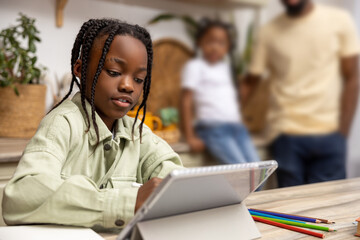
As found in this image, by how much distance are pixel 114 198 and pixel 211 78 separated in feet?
4.45

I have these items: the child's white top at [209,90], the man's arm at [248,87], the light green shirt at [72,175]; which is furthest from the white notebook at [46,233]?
the man's arm at [248,87]

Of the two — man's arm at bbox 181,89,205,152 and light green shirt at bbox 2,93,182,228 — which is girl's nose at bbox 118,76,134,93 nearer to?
light green shirt at bbox 2,93,182,228

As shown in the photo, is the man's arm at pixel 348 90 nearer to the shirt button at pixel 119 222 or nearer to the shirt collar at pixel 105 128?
the shirt collar at pixel 105 128

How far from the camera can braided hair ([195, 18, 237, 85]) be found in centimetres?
193

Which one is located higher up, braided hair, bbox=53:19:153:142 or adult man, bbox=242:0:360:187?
braided hair, bbox=53:19:153:142

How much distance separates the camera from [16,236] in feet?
1.58

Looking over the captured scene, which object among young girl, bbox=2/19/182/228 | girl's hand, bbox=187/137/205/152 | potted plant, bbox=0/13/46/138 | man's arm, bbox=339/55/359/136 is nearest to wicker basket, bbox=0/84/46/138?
potted plant, bbox=0/13/46/138

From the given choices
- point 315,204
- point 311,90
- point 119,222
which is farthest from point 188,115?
point 119,222

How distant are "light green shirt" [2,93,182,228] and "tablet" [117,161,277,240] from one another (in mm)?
61

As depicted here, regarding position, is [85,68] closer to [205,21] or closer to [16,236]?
[16,236]

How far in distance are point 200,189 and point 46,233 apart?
0.59ft

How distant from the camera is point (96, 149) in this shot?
62 cm

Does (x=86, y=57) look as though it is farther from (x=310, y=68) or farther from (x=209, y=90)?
(x=310, y=68)

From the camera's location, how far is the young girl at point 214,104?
5.95 feet
